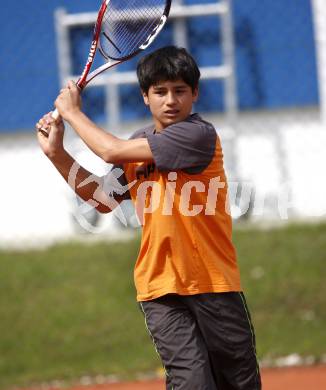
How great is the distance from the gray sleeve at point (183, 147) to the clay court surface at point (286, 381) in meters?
2.42

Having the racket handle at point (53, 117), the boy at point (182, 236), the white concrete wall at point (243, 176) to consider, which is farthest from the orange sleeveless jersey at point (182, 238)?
the white concrete wall at point (243, 176)

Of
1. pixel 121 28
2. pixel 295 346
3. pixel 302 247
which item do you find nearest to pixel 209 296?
pixel 121 28

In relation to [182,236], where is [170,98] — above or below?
above

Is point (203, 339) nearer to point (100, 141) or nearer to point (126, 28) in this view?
point (100, 141)

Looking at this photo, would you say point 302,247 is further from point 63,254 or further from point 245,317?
point 245,317

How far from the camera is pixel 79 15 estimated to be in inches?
352

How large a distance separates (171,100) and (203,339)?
907 millimetres

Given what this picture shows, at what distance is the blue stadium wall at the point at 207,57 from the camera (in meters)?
8.91

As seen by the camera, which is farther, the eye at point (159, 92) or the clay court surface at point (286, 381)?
the clay court surface at point (286, 381)

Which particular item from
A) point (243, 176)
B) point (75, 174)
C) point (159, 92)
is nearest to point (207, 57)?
point (243, 176)

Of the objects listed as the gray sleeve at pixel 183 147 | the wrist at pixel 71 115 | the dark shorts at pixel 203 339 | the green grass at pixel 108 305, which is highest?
the wrist at pixel 71 115

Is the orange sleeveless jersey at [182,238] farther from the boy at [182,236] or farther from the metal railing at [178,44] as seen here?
the metal railing at [178,44]

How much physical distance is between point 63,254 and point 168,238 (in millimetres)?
4732

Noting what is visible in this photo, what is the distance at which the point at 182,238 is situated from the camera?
3.94 metres
